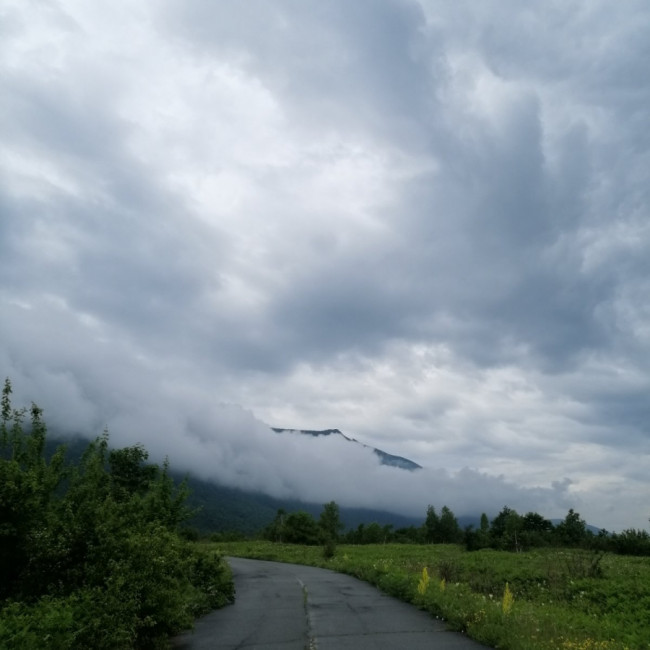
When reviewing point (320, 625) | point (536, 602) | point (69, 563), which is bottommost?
point (320, 625)

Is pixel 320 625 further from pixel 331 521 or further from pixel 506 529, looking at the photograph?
pixel 331 521

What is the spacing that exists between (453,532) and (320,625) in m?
84.3

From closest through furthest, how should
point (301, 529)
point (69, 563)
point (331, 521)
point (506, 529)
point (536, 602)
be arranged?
point (69, 563), point (536, 602), point (506, 529), point (301, 529), point (331, 521)

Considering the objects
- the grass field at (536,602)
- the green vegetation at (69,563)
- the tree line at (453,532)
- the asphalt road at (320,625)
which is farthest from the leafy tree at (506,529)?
the green vegetation at (69,563)

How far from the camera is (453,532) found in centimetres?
9031

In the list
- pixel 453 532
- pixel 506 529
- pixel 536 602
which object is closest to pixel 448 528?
pixel 453 532

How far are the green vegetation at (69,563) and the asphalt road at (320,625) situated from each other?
1.83 m

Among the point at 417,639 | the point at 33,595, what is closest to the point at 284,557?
the point at 417,639

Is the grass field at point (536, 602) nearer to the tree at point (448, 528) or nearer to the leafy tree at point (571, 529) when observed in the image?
the leafy tree at point (571, 529)

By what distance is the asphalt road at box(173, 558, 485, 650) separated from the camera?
10.8 m

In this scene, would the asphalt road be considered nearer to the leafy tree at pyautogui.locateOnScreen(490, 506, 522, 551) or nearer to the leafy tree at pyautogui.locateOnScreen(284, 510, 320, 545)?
the leafy tree at pyautogui.locateOnScreen(490, 506, 522, 551)

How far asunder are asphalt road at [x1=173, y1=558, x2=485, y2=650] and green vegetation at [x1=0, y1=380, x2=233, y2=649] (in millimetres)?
1825

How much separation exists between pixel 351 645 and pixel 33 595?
19.0 feet

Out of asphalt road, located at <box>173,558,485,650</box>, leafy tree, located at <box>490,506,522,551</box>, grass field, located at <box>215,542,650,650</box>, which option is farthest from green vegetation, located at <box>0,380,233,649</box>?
leafy tree, located at <box>490,506,522,551</box>
